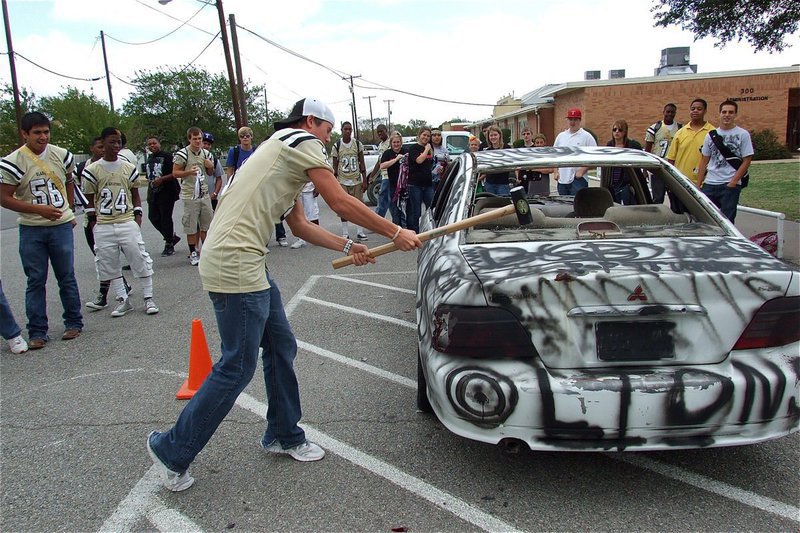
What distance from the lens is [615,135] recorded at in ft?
26.3

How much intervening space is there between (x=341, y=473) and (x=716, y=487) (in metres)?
1.68

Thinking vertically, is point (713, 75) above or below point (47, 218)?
above

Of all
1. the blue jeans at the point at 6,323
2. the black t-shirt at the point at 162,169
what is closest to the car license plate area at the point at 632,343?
the blue jeans at the point at 6,323

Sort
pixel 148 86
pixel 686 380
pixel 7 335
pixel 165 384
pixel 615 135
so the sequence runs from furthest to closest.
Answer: pixel 148 86, pixel 615 135, pixel 7 335, pixel 165 384, pixel 686 380

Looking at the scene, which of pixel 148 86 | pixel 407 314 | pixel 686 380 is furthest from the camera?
pixel 148 86

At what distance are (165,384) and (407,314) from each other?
2.24 meters

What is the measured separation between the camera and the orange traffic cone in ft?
12.8

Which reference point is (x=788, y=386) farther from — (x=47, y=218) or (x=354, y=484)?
(x=47, y=218)

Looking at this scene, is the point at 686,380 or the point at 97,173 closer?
the point at 686,380

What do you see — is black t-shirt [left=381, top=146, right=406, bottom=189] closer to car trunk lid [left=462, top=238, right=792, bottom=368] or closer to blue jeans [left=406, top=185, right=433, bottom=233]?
blue jeans [left=406, top=185, right=433, bottom=233]

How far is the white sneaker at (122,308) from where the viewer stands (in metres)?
5.96

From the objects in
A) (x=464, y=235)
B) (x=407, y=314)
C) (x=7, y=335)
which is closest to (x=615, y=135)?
(x=407, y=314)

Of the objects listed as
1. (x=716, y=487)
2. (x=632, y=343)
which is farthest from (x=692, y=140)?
(x=632, y=343)

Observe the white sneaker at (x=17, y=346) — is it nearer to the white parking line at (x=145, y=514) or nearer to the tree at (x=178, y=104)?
the white parking line at (x=145, y=514)
